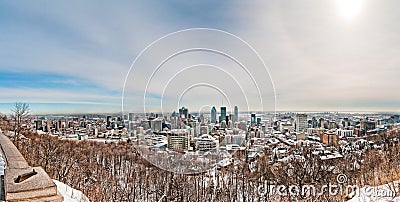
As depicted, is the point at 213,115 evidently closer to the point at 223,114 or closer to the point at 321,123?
the point at 223,114

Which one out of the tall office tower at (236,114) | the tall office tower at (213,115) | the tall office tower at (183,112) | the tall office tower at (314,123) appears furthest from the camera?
the tall office tower at (314,123)

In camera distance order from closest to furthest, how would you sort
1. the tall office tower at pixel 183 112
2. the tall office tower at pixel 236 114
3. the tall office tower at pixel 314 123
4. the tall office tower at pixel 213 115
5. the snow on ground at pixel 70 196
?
the snow on ground at pixel 70 196
the tall office tower at pixel 236 114
the tall office tower at pixel 183 112
the tall office tower at pixel 213 115
the tall office tower at pixel 314 123

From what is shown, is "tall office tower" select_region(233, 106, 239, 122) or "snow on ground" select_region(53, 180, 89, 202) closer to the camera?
"snow on ground" select_region(53, 180, 89, 202)

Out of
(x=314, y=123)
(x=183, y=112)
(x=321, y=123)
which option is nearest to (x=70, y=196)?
(x=183, y=112)

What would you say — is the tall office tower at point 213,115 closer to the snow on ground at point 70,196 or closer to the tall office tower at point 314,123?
the snow on ground at point 70,196

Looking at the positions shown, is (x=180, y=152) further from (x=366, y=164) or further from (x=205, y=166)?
(x=366, y=164)

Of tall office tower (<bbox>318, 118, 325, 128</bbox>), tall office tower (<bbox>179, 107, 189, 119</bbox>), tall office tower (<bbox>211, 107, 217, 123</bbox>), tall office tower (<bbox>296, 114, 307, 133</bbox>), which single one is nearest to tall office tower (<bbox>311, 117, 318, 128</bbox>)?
tall office tower (<bbox>318, 118, 325, 128</bbox>)

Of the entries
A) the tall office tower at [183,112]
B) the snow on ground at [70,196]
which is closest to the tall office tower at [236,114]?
the tall office tower at [183,112]

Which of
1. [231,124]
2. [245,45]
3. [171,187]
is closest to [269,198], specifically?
[171,187]

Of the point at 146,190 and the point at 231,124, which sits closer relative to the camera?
the point at 231,124

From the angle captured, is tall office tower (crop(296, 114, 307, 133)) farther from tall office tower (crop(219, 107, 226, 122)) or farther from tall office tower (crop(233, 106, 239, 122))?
tall office tower (crop(233, 106, 239, 122))

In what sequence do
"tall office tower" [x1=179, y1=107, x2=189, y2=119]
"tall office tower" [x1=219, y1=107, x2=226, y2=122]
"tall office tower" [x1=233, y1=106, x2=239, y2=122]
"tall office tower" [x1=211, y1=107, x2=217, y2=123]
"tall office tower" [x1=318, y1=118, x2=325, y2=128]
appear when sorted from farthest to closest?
"tall office tower" [x1=318, y1=118, x2=325, y2=128] < "tall office tower" [x1=211, y1=107, x2=217, y2=123] < "tall office tower" [x1=219, y1=107, x2=226, y2=122] < "tall office tower" [x1=179, y1=107, x2=189, y2=119] < "tall office tower" [x1=233, y1=106, x2=239, y2=122]
